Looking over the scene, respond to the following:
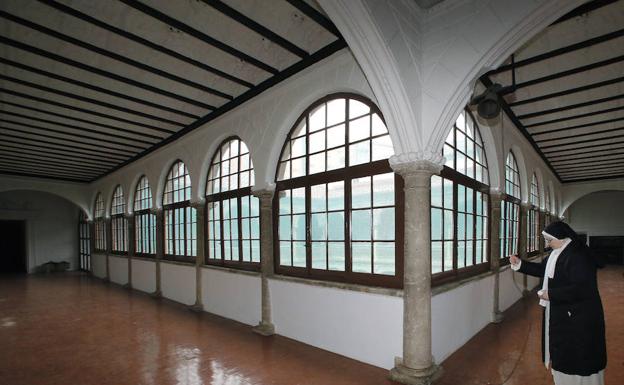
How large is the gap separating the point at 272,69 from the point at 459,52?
263cm

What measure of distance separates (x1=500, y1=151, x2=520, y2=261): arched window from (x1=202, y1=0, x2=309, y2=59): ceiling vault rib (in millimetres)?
4803

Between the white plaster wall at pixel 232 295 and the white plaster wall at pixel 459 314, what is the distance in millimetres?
2886

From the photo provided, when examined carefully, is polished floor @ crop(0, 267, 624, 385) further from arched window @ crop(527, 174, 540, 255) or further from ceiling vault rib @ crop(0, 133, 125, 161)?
ceiling vault rib @ crop(0, 133, 125, 161)

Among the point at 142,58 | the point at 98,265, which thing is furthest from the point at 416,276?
the point at 98,265

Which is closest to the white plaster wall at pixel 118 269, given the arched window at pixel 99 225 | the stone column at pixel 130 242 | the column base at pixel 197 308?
the stone column at pixel 130 242

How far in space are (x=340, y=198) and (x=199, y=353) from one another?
9.53 feet

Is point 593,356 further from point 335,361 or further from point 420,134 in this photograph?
point 335,361

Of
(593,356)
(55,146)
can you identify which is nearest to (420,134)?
(593,356)

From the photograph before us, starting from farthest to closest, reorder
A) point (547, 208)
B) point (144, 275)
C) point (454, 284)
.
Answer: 1. point (547, 208)
2. point (144, 275)
3. point (454, 284)

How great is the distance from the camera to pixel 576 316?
2.52 metres

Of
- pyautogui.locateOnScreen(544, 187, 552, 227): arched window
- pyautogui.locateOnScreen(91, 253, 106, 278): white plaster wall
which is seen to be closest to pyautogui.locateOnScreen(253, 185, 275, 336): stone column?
pyautogui.locateOnScreen(544, 187, 552, 227): arched window

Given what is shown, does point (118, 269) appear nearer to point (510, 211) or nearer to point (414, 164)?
point (414, 164)

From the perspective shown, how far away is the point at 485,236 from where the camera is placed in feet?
19.1

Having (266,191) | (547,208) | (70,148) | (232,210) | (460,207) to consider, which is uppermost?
(70,148)
